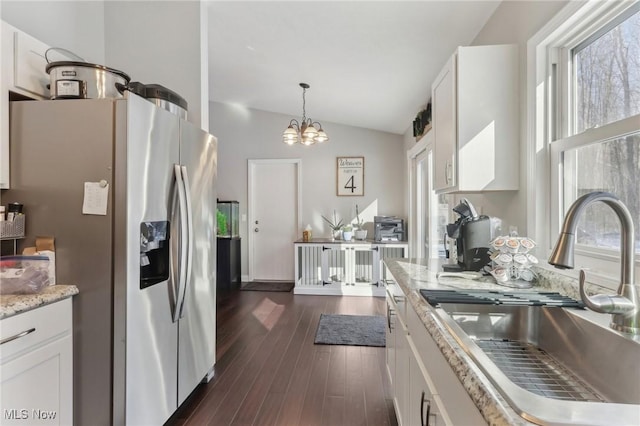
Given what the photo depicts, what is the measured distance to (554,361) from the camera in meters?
1.00

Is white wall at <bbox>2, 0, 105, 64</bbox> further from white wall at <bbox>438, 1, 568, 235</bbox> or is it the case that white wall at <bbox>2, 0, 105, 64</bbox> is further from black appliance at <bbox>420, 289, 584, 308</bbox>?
white wall at <bbox>438, 1, 568, 235</bbox>

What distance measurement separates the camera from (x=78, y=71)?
150 centimetres

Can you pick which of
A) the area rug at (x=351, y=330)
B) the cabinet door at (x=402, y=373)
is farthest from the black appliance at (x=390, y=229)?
the cabinet door at (x=402, y=373)

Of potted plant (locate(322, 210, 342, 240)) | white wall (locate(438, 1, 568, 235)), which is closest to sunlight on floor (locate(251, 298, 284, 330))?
potted plant (locate(322, 210, 342, 240))

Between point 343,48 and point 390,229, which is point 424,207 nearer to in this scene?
point 390,229

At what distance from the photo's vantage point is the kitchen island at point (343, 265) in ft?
14.5

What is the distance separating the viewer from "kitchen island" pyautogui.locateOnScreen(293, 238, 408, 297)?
441 centimetres

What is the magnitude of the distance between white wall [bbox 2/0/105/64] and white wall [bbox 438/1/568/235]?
2750 millimetres

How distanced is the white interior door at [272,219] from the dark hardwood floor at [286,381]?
5.51ft

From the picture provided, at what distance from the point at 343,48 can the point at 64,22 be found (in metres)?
1.98

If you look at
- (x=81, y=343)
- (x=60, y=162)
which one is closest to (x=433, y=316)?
(x=81, y=343)

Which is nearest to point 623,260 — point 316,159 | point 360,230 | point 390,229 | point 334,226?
point 390,229

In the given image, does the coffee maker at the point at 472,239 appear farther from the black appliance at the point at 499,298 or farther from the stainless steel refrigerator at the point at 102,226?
the stainless steel refrigerator at the point at 102,226

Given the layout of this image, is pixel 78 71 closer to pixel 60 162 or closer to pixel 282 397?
pixel 60 162
